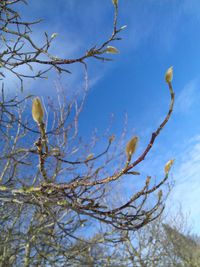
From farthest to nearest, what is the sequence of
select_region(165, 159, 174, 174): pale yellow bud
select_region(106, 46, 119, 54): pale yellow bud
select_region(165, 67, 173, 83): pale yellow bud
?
select_region(106, 46, 119, 54): pale yellow bud
select_region(165, 159, 174, 174): pale yellow bud
select_region(165, 67, 173, 83): pale yellow bud

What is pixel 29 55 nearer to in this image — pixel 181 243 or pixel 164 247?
pixel 164 247

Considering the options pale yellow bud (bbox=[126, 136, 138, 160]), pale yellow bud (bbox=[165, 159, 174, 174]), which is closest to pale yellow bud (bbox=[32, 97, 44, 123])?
pale yellow bud (bbox=[126, 136, 138, 160])

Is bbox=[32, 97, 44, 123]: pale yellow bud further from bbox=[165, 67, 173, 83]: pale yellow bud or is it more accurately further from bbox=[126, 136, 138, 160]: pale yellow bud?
bbox=[165, 67, 173, 83]: pale yellow bud

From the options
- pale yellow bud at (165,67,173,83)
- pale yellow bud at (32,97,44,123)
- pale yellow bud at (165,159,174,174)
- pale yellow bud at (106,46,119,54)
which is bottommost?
pale yellow bud at (165,159,174,174)

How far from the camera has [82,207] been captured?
1.76m

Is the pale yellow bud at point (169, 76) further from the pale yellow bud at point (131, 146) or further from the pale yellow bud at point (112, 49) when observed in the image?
the pale yellow bud at point (112, 49)

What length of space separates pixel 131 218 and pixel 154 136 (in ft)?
2.30

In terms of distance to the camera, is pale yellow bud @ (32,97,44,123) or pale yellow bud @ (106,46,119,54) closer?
pale yellow bud @ (32,97,44,123)

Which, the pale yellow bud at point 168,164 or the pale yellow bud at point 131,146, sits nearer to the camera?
the pale yellow bud at point 131,146

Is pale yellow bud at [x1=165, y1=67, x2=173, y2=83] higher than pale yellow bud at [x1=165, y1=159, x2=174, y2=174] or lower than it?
higher

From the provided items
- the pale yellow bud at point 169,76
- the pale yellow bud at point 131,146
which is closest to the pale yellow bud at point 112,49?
the pale yellow bud at point 169,76

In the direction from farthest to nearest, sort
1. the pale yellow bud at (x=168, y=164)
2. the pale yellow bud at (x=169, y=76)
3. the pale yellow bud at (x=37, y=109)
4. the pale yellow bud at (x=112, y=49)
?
1. the pale yellow bud at (x=112, y=49)
2. the pale yellow bud at (x=168, y=164)
3. the pale yellow bud at (x=169, y=76)
4. the pale yellow bud at (x=37, y=109)

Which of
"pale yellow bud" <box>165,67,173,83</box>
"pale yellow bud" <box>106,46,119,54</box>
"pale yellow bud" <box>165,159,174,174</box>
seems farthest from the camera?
"pale yellow bud" <box>106,46,119,54</box>

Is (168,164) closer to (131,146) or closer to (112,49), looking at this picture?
(131,146)
